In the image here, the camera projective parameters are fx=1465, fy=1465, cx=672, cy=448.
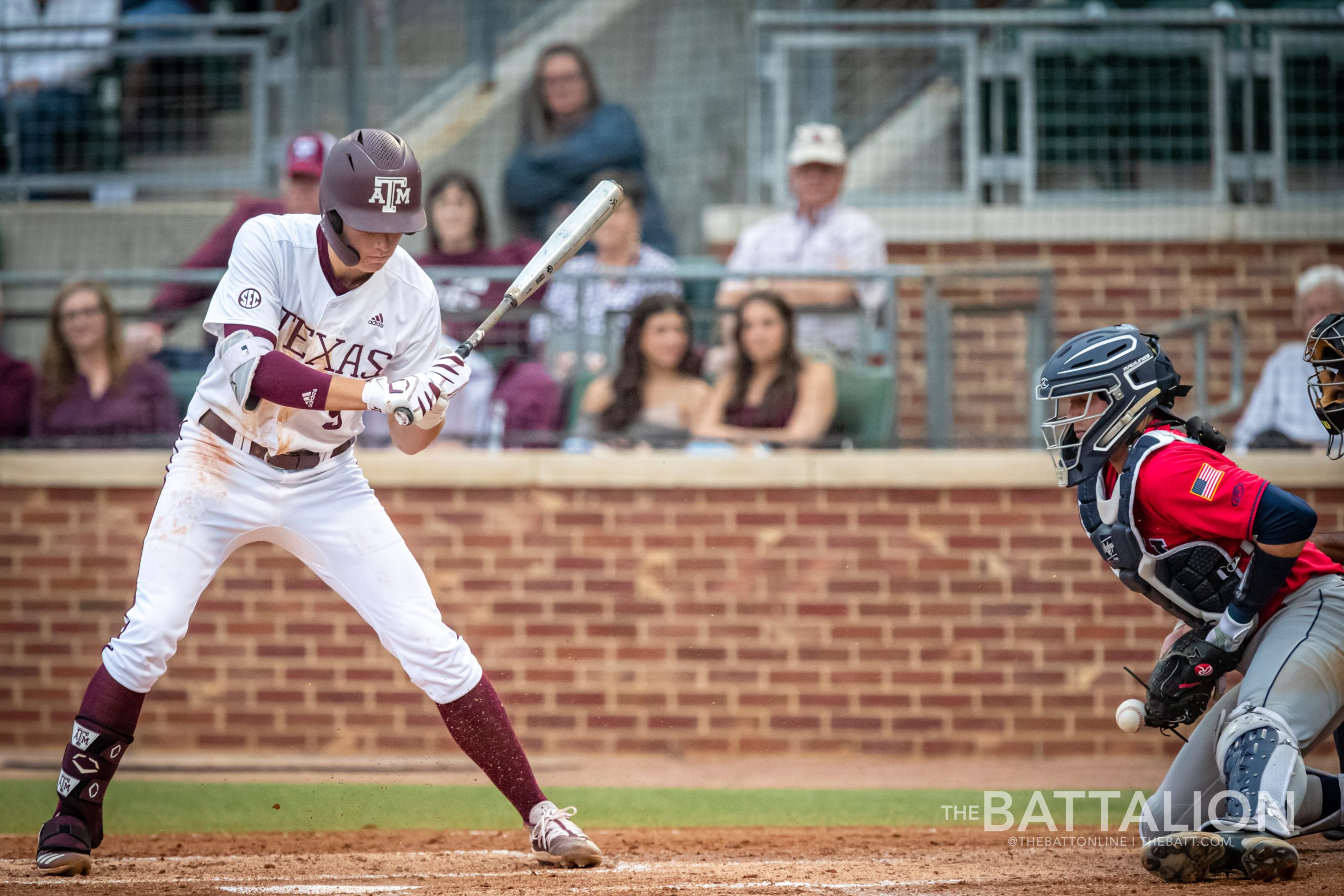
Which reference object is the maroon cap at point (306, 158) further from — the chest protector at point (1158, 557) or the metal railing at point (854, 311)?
the chest protector at point (1158, 557)

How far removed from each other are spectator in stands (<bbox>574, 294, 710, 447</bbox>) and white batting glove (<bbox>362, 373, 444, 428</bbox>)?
3217 mm

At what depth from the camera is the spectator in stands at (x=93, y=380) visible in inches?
298

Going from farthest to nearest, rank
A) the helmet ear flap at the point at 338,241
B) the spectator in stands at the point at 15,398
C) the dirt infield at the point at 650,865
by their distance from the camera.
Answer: the spectator in stands at the point at 15,398, the helmet ear flap at the point at 338,241, the dirt infield at the point at 650,865

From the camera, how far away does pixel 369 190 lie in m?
4.33

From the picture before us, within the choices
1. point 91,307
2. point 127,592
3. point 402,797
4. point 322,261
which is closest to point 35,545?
point 127,592

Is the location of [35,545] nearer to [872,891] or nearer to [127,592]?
[127,592]

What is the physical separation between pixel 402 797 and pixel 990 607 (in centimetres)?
306

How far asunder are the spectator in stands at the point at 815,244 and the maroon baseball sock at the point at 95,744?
396cm

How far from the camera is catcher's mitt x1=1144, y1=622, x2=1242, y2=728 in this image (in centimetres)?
421

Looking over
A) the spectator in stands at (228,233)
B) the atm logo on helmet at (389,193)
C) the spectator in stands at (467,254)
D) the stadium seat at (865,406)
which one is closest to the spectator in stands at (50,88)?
the spectator in stands at (228,233)

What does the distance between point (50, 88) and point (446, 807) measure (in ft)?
18.2

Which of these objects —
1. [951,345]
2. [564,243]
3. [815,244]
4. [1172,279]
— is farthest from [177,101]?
[1172,279]

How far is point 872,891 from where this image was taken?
163 inches

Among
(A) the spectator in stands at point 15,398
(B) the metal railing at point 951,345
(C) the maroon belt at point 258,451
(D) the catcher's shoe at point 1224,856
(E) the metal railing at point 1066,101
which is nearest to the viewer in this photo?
(D) the catcher's shoe at point 1224,856
